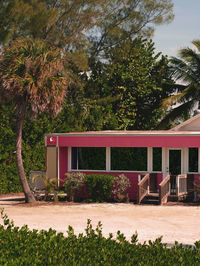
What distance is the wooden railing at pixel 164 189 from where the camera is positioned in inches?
792

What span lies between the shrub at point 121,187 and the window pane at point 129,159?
1.71 m

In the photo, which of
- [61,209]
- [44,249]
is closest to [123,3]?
[61,209]

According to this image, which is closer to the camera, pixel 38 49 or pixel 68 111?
pixel 38 49

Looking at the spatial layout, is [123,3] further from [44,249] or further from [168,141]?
[44,249]

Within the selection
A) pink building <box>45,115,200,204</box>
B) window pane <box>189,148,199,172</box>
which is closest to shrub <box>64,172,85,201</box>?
pink building <box>45,115,200,204</box>

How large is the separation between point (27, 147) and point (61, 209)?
7.11 m

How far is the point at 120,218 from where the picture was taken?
16.1 metres

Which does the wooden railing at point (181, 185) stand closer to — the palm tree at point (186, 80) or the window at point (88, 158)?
the window at point (88, 158)

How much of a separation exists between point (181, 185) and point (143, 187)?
1546 mm

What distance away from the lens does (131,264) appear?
21.3ft

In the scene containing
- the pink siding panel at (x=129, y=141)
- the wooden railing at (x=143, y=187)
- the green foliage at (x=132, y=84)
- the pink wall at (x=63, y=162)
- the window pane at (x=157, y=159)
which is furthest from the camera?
the green foliage at (x=132, y=84)

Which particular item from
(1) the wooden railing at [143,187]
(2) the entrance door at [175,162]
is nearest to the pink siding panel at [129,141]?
(2) the entrance door at [175,162]

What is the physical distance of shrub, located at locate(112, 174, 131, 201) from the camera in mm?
20984

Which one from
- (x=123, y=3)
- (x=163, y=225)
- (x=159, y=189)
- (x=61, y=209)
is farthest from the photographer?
(x=123, y=3)
